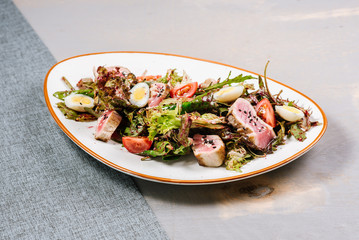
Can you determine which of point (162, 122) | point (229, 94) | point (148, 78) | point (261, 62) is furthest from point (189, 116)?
point (261, 62)

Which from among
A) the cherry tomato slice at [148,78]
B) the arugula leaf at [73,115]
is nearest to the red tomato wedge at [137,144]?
the arugula leaf at [73,115]

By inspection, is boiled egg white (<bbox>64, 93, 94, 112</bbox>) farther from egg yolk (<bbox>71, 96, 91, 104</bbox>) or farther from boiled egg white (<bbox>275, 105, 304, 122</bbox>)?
boiled egg white (<bbox>275, 105, 304, 122</bbox>)

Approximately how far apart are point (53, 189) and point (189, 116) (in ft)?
3.29

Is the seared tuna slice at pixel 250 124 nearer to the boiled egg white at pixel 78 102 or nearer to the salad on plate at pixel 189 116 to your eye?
the salad on plate at pixel 189 116

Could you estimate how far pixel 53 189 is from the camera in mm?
2725

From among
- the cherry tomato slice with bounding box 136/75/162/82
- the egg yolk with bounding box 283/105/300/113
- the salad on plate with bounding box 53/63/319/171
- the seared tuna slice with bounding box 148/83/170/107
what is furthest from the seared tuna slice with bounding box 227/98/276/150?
the cherry tomato slice with bounding box 136/75/162/82

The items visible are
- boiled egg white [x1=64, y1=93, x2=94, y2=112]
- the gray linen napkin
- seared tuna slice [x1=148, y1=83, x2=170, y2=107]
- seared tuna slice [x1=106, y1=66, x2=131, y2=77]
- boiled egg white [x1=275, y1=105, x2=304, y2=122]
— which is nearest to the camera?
the gray linen napkin

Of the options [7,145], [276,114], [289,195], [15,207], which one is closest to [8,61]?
[7,145]

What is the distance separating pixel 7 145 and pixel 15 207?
0.67 m

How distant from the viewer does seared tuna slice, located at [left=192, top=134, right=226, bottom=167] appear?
8.27 ft

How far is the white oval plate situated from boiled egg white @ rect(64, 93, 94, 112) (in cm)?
10

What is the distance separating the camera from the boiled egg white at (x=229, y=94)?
2.79m

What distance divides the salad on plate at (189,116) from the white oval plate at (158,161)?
6cm

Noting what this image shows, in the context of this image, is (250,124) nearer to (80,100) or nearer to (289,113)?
(289,113)
